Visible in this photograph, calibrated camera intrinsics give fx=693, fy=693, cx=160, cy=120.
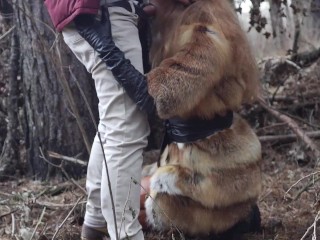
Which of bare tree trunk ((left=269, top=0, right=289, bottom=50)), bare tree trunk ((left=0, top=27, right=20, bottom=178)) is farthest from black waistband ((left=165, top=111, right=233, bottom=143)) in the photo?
bare tree trunk ((left=269, top=0, right=289, bottom=50))

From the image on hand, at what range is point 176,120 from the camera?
159 inches

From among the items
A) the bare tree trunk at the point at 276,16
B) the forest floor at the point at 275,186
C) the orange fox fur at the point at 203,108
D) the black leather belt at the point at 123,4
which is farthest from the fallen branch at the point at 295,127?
Result: the black leather belt at the point at 123,4

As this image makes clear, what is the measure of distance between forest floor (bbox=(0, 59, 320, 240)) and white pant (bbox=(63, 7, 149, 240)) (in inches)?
14.9

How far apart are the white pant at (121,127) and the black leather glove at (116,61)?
47 millimetres

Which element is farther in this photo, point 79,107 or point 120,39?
point 79,107

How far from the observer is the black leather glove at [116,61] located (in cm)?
368

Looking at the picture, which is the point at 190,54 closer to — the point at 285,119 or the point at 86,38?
the point at 86,38

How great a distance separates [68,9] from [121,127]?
2.28 feet

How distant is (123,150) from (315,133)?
108 inches

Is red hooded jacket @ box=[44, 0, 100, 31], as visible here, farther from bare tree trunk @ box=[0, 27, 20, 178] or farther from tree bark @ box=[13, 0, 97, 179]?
bare tree trunk @ box=[0, 27, 20, 178]

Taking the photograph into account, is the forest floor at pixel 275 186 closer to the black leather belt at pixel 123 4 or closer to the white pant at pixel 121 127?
the white pant at pixel 121 127

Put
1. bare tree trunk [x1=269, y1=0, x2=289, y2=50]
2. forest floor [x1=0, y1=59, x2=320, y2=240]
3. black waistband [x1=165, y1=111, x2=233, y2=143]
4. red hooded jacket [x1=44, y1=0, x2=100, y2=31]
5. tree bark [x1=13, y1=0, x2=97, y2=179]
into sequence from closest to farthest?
red hooded jacket [x1=44, y1=0, x2=100, y2=31] → black waistband [x1=165, y1=111, x2=233, y2=143] → forest floor [x1=0, y1=59, x2=320, y2=240] → tree bark [x1=13, y1=0, x2=97, y2=179] → bare tree trunk [x1=269, y1=0, x2=289, y2=50]

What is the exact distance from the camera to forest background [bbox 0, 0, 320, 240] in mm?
4816

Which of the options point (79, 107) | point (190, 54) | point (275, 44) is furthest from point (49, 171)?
point (275, 44)
